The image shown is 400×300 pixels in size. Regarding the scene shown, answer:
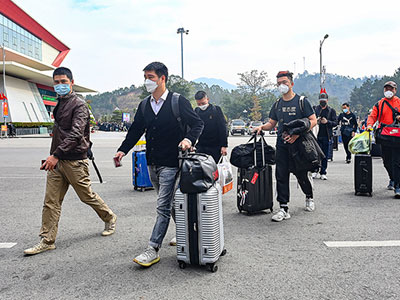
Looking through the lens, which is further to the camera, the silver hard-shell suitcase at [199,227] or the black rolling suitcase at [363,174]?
the black rolling suitcase at [363,174]

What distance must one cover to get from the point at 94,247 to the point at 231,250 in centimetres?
148

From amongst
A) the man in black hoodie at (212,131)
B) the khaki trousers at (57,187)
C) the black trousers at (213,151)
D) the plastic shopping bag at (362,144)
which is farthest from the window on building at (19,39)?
the khaki trousers at (57,187)

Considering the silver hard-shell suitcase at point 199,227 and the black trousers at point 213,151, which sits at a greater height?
the black trousers at point 213,151

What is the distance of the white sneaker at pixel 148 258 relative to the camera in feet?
11.5

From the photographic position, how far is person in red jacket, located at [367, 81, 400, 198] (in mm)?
6496

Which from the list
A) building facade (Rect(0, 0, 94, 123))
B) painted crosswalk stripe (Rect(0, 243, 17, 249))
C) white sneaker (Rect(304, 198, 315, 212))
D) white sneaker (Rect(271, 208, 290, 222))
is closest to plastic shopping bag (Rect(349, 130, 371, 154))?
white sneaker (Rect(304, 198, 315, 212))

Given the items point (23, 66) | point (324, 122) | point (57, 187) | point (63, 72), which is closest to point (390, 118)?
point (324, 122)

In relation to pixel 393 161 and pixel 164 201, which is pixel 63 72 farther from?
pixel 393 161

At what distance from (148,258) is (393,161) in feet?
16.0

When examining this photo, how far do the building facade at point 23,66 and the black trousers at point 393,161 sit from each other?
41837 millimetres

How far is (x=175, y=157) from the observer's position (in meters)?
3.72

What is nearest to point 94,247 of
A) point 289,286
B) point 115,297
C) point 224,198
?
point 115,297

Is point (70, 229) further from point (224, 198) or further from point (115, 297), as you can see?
point (224, 198)

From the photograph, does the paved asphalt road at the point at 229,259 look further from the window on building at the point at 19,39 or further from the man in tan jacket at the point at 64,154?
the window on building at the point at 19,39
